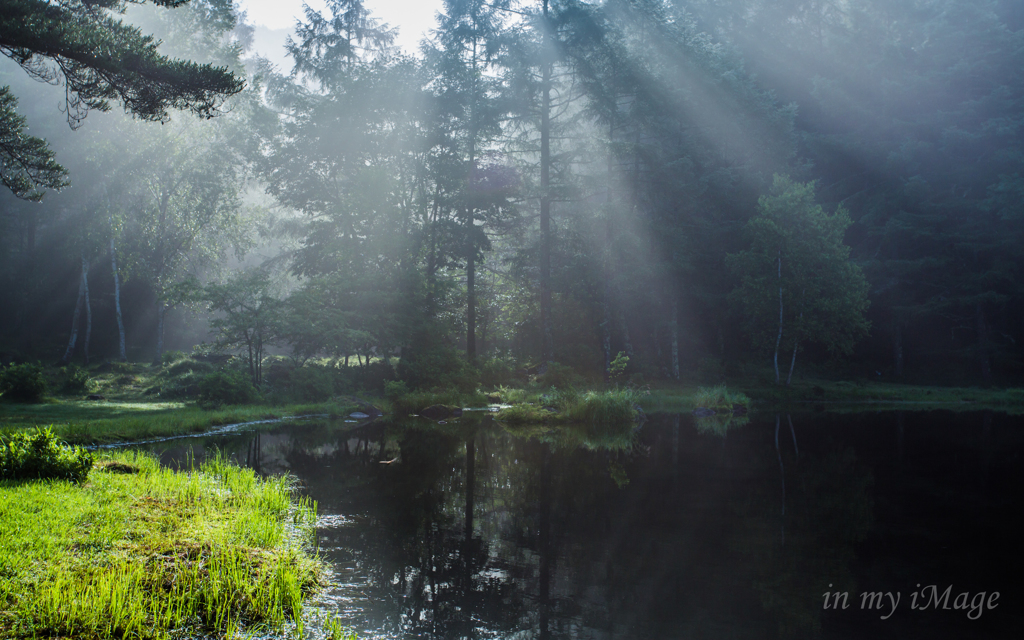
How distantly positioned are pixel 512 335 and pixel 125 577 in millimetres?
28791

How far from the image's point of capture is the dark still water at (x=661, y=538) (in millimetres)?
5145

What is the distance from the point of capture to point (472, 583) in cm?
589

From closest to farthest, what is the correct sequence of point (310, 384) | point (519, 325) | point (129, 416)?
point (129, 416)
point (310, 384)
point (519, 325)

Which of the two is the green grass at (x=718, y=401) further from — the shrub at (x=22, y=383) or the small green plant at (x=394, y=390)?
the shrub at (x=22, y=383)

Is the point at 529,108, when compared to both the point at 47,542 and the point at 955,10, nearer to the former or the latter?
the point at 47,542

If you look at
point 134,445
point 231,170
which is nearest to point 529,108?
point 231,170

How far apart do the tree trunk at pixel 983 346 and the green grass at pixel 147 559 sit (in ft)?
122

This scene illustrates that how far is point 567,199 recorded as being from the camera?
90.6 ft

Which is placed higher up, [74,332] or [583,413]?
[74,332]

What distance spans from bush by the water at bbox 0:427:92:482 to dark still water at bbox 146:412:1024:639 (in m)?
3.06

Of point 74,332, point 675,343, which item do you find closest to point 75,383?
point 74,332

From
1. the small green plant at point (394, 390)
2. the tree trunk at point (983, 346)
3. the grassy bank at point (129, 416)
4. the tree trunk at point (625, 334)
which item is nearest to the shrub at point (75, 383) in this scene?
the grassy bank at point (129, 416)

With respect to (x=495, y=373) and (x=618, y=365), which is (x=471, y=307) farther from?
(x=618, y=365)

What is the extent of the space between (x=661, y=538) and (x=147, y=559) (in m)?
5.30
